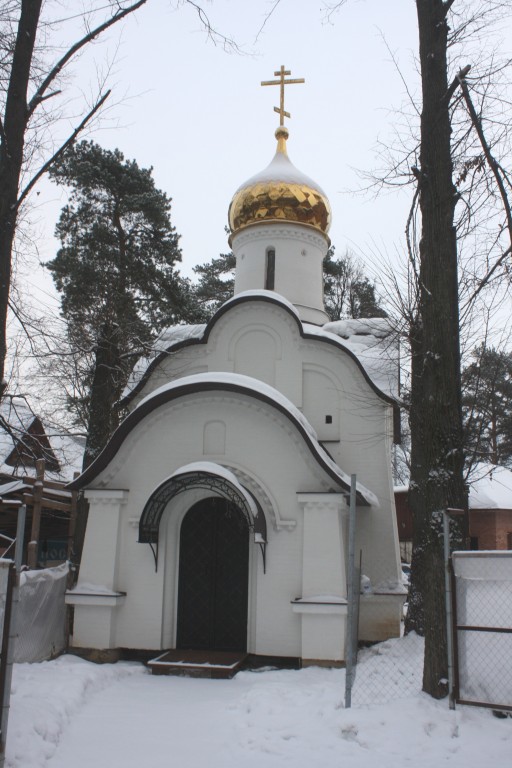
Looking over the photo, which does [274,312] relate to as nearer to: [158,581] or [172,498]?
[172,498]

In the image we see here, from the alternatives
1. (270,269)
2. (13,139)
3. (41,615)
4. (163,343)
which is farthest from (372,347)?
(13,139)

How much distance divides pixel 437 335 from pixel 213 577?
5.04 metres

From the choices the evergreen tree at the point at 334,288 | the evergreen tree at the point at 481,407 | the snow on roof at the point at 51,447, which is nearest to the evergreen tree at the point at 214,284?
the evergreen tree at the point at 334,288

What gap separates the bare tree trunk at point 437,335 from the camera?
6195 mm

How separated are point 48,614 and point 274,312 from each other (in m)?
6.12

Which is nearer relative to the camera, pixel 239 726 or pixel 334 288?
pixel 239 726

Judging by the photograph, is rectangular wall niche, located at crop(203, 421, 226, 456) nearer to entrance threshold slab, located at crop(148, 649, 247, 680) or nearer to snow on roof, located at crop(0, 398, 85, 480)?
entrance threshold slab, located at crop(148, 649, 247, 680)

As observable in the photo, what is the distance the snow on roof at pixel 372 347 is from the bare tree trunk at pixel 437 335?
4305 mm

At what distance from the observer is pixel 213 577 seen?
9.77 m

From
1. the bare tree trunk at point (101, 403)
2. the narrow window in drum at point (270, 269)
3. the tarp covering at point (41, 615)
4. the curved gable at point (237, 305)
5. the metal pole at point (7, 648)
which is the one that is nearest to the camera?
the metal pole at point (7, 648)

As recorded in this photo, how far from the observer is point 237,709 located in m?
6.71

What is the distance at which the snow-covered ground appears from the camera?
202 inches

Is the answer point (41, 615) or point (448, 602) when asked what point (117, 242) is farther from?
point (448, 602)

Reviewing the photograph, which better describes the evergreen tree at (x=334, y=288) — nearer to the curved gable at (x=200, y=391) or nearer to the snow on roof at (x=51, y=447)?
the snow on roof at (x=51, y=447)
